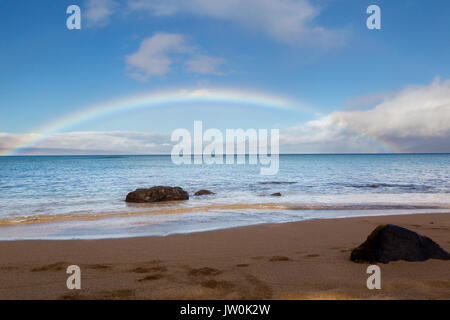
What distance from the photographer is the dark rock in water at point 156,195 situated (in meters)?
18.7

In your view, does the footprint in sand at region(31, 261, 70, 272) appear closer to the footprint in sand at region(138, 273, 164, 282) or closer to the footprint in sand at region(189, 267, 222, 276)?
the footprint in sand at region(138, 273, 164, 282)

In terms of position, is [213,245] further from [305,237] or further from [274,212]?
[274,212]

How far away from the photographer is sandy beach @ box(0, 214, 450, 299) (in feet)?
15.1

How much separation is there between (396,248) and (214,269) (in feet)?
11.3

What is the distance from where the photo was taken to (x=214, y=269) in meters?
5.81

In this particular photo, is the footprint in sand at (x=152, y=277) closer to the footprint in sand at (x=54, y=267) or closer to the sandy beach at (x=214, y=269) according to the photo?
the sandy beach at (x=214, y=269)

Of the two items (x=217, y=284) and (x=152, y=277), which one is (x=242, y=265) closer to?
(x=217, y=284)

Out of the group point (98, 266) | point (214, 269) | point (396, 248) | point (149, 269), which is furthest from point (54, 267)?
point (396, 248)

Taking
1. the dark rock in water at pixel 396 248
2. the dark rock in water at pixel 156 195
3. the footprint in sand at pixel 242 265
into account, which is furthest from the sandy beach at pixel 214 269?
the dark rock in water at pixel 156 195

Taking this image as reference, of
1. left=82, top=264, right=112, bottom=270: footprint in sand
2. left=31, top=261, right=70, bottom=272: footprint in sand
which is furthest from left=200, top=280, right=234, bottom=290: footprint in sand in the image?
left=31, top=261, right=70, bottom=272: footprint in sand

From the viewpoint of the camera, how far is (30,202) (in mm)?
18812

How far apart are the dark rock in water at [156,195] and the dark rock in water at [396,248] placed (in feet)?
47.3
